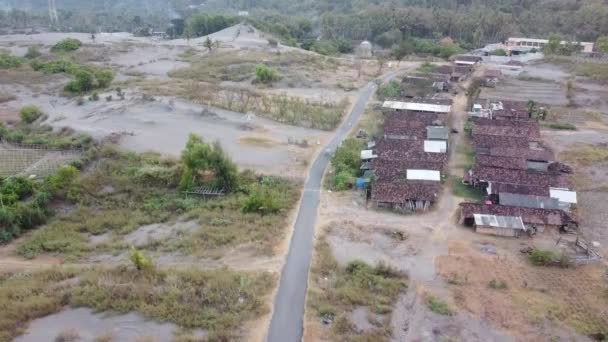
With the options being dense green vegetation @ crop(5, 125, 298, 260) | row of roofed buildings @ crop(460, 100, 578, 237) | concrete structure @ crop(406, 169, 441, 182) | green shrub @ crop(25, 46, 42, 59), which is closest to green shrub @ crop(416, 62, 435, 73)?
row of roofed buildings @ crop(460, 100, 578, 237)

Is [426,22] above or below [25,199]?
above

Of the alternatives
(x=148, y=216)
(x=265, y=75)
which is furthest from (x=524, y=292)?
(x=265, y=75)

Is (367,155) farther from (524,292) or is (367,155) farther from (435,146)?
(524,292)

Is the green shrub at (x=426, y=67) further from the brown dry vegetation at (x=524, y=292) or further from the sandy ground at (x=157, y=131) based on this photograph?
the brown dry vegetation at (x=524, y=292)

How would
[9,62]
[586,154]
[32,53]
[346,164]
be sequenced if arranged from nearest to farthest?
[346,164]
[586,154]
[9,62]
[32,53]

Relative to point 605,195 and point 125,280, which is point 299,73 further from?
point 125,280

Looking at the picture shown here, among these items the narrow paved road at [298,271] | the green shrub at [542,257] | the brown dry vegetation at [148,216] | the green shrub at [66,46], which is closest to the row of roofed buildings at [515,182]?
the green shrub at [542,257]
